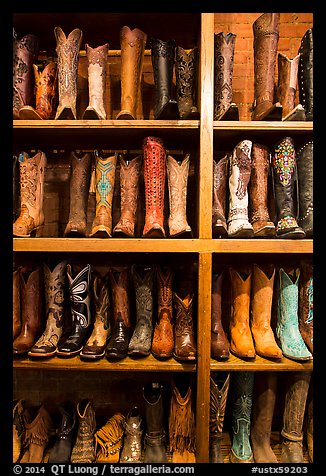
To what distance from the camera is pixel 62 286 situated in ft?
5.98

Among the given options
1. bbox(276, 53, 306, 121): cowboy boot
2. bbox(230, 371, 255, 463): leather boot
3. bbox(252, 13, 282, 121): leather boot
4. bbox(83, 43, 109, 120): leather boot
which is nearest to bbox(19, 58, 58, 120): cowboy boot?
bbox(83, 43, 109, 120): leather boot

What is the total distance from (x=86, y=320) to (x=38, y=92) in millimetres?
1129

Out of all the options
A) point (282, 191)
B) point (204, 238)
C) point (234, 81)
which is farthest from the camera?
point (234, 81)

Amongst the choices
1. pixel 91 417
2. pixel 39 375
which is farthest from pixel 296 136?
pixel 39 375

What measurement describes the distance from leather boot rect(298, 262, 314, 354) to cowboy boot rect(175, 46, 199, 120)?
986mm

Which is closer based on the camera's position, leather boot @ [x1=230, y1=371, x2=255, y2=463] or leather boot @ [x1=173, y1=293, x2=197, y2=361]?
leather boot @ [x1=173, y1=293, x2=197, y2=361]

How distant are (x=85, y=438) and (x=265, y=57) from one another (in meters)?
1.99

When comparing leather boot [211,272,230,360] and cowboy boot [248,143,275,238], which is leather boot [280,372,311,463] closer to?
leather boot [211,272,230,360]

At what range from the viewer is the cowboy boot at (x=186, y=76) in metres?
1.73

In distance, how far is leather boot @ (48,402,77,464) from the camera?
67.6 inches

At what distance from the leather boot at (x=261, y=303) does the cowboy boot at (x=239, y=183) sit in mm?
274

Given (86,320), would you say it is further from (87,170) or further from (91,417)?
(87,170)

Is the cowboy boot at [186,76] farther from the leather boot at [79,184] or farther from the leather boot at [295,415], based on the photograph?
the leather boot at [295,415]
